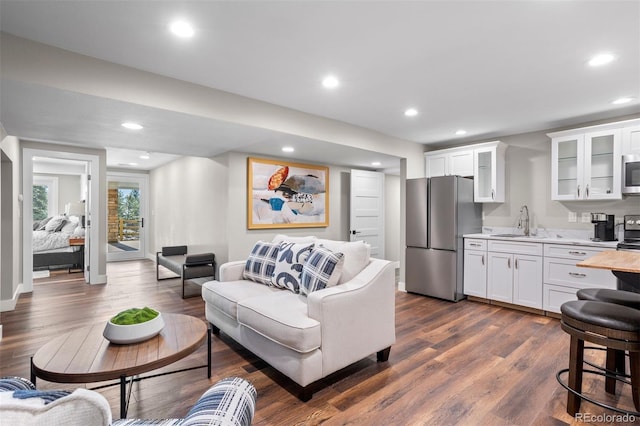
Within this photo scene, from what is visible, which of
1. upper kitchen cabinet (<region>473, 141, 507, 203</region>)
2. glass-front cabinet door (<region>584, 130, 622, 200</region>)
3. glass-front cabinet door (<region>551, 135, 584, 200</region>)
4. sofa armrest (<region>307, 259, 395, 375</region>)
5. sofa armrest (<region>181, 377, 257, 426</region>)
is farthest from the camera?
upper kitchen cabinet (<region>473, 141, 507, 203</region>)

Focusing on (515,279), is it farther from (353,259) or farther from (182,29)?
(182,29)

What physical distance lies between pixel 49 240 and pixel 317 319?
22.7ft

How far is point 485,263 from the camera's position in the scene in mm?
4246

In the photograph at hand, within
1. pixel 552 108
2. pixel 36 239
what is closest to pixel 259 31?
pixel 552 108

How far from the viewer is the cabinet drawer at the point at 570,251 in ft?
11.1

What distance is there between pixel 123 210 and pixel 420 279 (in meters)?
7.61

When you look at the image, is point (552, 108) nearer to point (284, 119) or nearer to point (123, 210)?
point (284, 119)

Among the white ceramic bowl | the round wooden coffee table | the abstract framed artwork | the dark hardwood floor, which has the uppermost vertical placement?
the abstract framed artwork

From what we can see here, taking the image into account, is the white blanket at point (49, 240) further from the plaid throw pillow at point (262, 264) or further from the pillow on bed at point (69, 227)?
the plaid throw pillow at point (262, 264)

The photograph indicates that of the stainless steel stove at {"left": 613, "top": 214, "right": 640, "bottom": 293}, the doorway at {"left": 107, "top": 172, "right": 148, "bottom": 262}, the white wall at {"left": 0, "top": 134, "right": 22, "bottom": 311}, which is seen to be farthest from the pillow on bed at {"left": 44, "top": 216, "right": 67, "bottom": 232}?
the stainless steel stove at {"left": 613, "top": 214, "right": 640, "bottom": 293}

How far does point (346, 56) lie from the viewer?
7.60 ft

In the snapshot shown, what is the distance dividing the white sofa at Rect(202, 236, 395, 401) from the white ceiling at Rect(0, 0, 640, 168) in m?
1.52

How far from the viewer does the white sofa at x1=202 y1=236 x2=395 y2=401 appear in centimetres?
207

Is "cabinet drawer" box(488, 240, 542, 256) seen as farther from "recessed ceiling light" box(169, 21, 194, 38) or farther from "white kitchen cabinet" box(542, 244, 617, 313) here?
"recessed ceiling light" box(169, 21, 194, 38)
